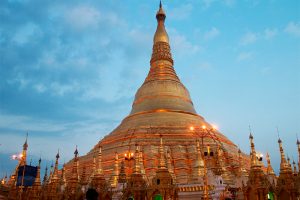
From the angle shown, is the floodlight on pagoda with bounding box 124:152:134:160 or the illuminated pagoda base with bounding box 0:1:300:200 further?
the floodlight on pagoda with bounding box 124:152:134:160

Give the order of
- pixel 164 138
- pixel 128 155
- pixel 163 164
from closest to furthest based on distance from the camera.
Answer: pixel 163 164
pixel 128 155
pixel 164 138

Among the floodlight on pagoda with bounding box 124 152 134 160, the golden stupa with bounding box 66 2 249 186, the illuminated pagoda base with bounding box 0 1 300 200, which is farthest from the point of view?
the floodlight on pagoda with bounding box 124 152 134 160

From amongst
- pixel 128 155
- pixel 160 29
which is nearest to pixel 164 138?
pixel 128 155

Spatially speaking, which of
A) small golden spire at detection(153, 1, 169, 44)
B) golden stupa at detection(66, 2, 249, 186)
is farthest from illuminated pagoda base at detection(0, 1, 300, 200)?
small golden spire at detection(153, 1, 169, 44)

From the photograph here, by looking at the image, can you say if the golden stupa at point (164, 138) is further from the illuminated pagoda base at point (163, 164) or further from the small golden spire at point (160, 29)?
the small golden spire at point (160, 29)

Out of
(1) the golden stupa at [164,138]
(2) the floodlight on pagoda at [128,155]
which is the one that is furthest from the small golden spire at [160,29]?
(2) the floodlight on pagoda at [128,155]

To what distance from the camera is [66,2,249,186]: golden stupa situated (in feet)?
105

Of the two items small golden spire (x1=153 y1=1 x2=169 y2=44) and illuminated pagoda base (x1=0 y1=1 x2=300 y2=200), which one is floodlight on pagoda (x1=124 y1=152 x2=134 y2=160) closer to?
illuminated pagoda base (x1=0 y1=1 x2=300 y2=200)

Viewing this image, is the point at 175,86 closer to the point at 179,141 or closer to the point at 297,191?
the point at 179,141

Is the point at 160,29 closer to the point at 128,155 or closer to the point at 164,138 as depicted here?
the point at 164,138

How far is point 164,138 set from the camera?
3869cm

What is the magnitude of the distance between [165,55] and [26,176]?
33.8 meters

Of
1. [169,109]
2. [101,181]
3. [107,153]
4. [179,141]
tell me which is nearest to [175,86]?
[169,109]

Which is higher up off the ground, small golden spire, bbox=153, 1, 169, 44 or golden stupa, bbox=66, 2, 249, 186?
small golden spire, bbox=153, 1, 169, 44
